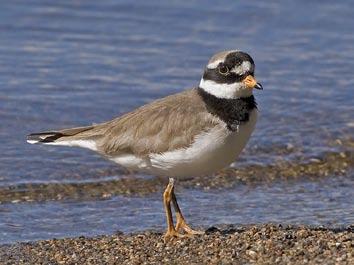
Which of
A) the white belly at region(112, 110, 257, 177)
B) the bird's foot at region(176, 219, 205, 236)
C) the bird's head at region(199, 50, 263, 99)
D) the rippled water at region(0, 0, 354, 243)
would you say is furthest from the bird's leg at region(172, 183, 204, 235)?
the bird's head at region(199, 50, 263, 99)

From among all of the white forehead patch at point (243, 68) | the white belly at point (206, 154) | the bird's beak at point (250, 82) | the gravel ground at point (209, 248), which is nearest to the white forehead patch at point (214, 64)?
the white forehead patch at point (243, 68)

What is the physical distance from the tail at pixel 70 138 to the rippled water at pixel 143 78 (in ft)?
3.01

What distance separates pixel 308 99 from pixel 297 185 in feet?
9.58

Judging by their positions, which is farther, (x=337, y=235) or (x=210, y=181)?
(x=210, y=181)

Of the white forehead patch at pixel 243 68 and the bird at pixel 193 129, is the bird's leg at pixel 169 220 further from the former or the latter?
the white forehead patch at pixel 243 68

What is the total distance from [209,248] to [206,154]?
793 millimetres

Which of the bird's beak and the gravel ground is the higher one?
the bird's beak

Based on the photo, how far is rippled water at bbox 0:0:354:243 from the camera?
432 inches

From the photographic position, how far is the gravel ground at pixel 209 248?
8.55m

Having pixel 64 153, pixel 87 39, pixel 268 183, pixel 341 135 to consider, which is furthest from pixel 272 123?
pixel 87 39

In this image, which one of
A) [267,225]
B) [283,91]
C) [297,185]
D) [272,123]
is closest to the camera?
[267,225]

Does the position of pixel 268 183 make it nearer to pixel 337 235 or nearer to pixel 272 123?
pixel 272 123

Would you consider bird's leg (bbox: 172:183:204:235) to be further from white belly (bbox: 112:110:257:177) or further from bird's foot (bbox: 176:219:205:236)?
white belly (bbox: 112:110:257:177)

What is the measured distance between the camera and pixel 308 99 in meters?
14.5
